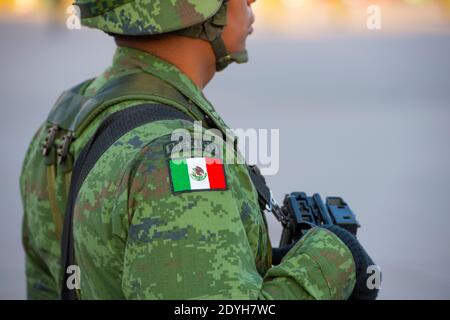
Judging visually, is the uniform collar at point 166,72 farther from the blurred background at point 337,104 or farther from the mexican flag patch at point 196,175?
the blurred background at point 337,104

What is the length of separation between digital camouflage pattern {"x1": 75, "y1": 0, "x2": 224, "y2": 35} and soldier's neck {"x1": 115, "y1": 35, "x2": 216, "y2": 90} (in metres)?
0.06

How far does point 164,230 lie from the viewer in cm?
223

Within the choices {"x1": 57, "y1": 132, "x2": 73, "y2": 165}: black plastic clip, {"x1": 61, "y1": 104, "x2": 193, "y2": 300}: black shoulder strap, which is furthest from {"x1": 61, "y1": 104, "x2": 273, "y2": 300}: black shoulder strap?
{"x1": 57, "y1": 132, "x2": 73, "y2": 165}: black plastic clip

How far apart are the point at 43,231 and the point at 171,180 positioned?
0.73 metres

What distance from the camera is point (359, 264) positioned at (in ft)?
8.00

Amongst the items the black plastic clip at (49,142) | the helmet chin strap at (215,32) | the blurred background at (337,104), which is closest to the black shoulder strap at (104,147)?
the black plastic clip at (49,142)

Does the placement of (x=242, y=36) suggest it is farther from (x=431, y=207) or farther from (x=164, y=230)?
(x=431, y=207)

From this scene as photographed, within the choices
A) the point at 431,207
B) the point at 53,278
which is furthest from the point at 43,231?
the point at 431,207

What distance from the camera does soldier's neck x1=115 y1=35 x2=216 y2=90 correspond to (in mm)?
2777

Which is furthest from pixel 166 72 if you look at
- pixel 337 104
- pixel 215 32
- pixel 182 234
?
pixel 337 104

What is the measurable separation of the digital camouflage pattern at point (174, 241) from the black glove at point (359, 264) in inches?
0.9

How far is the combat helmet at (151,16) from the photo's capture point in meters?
2.73

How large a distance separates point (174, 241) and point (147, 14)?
0.75 meters

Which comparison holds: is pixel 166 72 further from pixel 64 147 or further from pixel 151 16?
pixel 64 147
